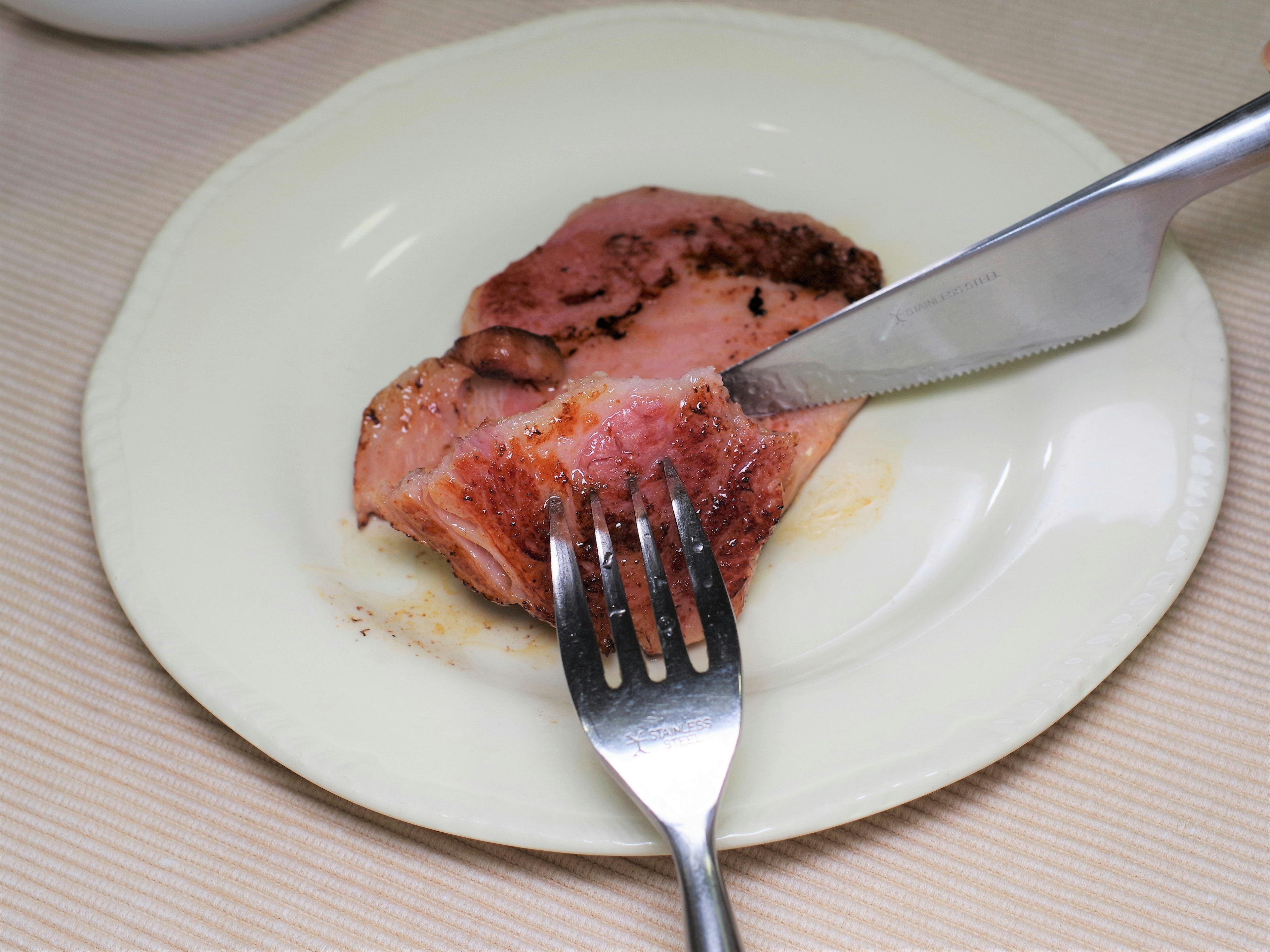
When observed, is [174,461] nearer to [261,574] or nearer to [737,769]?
[261,574]

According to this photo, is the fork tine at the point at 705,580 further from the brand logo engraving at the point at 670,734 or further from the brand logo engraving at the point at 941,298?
the brand logo engraving at the point at 941,298

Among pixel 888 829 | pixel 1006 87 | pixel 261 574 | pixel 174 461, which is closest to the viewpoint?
pixel 888 829

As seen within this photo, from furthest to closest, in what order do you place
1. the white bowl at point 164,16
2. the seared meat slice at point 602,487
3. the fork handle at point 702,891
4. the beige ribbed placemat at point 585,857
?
the white bowl at point 164,16 → the seared meat slice at point 602,487 → the beige ribbed placemat at point 585,857 → the fork handle at point 702,891

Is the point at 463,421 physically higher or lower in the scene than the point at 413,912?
higher

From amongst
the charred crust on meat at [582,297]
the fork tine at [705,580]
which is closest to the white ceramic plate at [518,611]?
the fork tine at [705,580]

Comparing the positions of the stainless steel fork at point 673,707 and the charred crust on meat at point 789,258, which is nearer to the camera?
the stainless steel fork at point 673,707

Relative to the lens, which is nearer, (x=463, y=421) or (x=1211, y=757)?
(x=1211, y=757)

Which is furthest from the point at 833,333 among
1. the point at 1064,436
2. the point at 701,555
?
the point at 701,555
